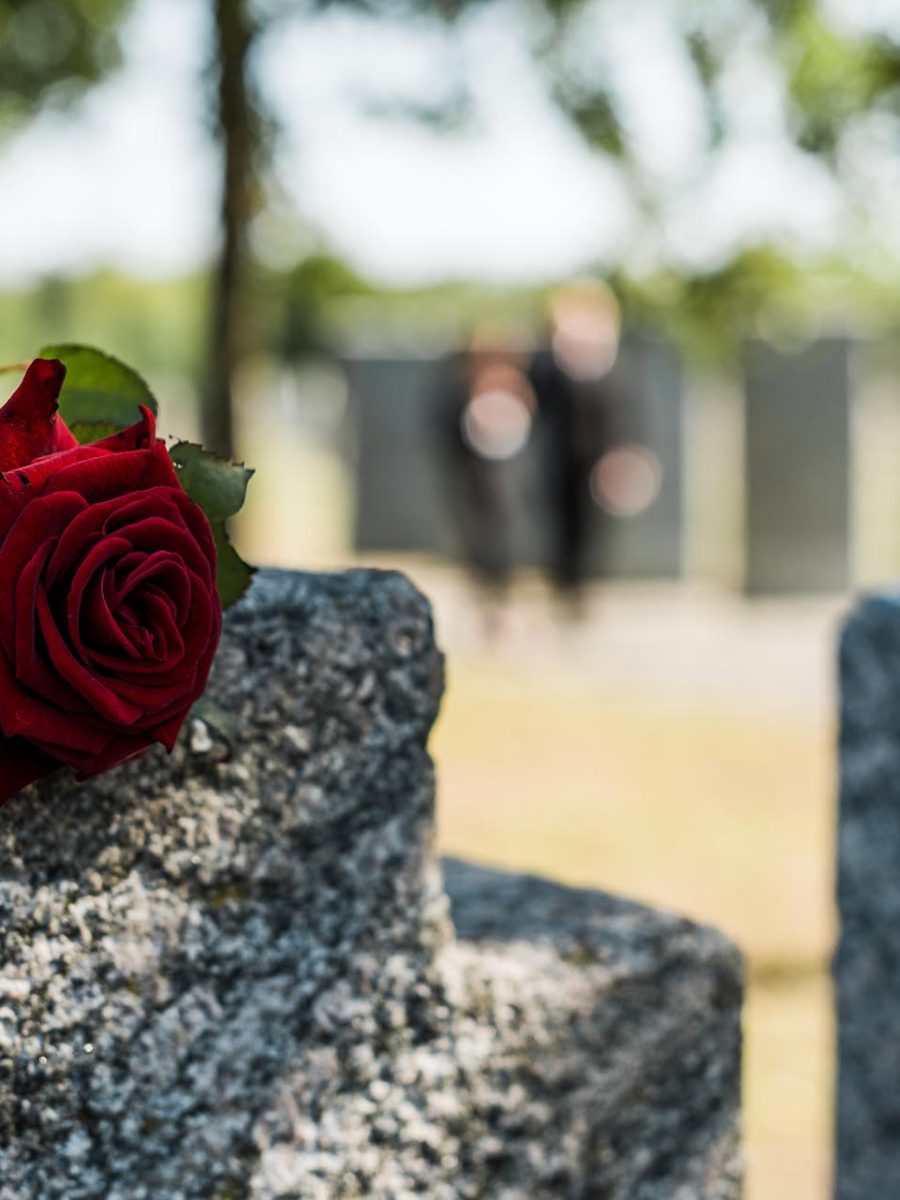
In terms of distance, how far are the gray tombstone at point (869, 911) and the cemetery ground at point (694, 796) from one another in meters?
0.31

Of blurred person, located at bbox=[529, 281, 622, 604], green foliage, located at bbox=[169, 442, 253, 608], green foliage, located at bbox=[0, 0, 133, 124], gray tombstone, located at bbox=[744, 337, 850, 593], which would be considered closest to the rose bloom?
green foliage, located at bbox=[169, 442, 253, 608]

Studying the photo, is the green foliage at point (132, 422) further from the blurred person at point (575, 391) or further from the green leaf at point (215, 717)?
the blurred person at point (575, 391)

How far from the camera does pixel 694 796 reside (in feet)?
18.7

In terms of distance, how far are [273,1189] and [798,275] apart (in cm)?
732

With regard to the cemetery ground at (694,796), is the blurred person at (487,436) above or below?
above

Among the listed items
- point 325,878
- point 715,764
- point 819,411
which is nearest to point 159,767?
point 325,878

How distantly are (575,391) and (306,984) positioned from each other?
821 cm

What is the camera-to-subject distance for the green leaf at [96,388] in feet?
4.29

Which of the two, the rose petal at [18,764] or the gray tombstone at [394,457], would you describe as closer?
the rose petal at [18,764]

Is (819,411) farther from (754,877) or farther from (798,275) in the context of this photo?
(754,877)

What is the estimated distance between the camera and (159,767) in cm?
129

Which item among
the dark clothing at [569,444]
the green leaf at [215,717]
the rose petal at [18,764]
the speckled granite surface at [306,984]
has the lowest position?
the speckled granite surface at [306,984]

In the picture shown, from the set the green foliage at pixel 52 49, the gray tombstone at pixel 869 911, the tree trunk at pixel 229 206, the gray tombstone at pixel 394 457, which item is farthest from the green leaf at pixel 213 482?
the gray tombstone at pixel 394 457

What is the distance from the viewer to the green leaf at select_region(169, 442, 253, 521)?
4.14 feet
